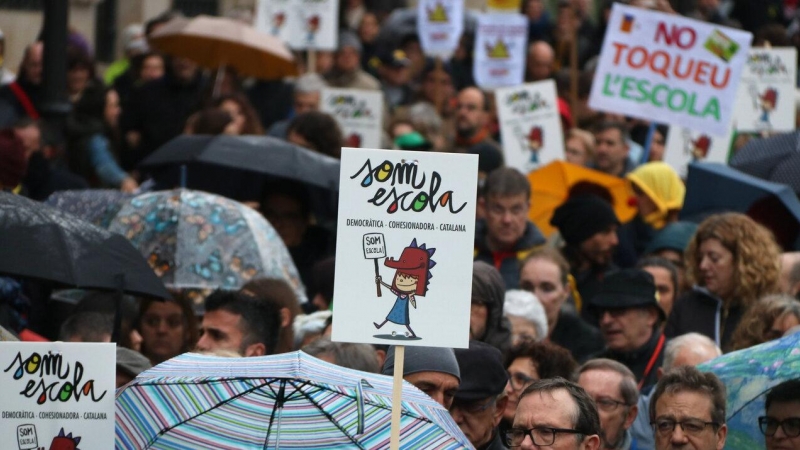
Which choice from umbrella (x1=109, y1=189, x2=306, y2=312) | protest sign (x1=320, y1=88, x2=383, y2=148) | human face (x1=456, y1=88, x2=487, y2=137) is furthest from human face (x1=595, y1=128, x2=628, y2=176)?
umbrella (x1=109, y1=189, x2=306, y2=312)

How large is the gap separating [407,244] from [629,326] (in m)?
2.93

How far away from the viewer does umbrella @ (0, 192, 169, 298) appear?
6.46 m

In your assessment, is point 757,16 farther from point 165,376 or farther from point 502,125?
point 165,376

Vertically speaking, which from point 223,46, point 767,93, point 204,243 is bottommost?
point 204,243

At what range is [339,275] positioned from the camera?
202 inches

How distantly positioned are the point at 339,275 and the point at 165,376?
638mm

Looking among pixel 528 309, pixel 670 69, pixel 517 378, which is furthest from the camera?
pixel 670 69

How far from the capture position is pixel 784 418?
6082 mm

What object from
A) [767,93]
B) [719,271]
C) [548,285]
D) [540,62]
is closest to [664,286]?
[719,271]

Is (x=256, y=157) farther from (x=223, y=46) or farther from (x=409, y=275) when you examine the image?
(x=409, y=275)

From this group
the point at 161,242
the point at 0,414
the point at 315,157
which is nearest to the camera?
the point at 0,414

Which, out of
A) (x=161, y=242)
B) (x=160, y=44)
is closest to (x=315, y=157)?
(x=161, y=242)

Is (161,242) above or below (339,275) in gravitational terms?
below

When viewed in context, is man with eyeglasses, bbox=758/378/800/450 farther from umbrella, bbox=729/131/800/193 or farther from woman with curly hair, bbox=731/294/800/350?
umbrella, bbox=729/131/800/193
